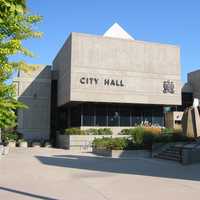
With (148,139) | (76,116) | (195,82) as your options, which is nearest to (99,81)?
(76,116)

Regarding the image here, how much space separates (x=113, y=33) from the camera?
44.3 meters

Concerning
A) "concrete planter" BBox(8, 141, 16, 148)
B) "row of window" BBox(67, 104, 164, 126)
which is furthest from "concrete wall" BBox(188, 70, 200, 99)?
"concrete planter" BBox(8, 141, 16, 148)

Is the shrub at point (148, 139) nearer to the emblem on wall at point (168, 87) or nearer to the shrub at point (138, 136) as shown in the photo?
the shrub at point (138, 136)

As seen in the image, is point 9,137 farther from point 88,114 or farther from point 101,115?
point 101,115

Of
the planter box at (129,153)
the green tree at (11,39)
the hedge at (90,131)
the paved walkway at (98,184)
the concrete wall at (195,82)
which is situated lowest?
the paved walkway at (98,184)

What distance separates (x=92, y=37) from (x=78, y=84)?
16.8 ft

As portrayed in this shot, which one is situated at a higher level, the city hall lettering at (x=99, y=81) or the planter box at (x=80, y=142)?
the city hall lettering at (x=99, y=81)

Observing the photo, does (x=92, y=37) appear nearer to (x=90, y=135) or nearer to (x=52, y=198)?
(x=90, y=135)

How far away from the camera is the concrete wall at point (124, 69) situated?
37.6 meters

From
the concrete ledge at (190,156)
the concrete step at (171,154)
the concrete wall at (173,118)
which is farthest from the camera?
the concrete wall at (173,118)

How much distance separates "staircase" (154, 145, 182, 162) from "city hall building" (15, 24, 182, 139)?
1249cm

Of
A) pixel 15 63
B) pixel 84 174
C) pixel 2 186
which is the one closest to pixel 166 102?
pixel 84 174

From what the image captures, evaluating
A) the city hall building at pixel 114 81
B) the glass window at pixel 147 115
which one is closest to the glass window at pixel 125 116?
the city hall building at pixel 114 81

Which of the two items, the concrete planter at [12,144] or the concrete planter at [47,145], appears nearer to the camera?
the concrete planter at [12,144]
